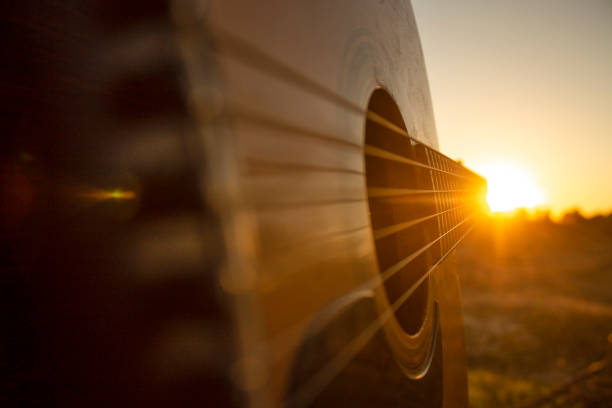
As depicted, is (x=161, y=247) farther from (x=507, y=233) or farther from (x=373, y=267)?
(x=507, y=233)

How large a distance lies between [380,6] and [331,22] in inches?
15.6

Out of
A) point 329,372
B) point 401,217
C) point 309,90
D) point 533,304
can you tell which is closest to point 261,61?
point 309,90

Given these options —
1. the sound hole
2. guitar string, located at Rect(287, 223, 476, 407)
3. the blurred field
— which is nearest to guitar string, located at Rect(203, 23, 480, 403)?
guitar string, located at Rect(287, 223, 476, 407)

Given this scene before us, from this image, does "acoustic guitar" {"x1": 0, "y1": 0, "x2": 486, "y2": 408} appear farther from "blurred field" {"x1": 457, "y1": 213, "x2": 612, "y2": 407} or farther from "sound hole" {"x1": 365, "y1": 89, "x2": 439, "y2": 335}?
"blurred field" {"x1": 457, "y1": 213, "x2": 612, "y2": 407}

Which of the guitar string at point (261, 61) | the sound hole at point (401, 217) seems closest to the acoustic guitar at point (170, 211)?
the guitar string at point (261, 61)

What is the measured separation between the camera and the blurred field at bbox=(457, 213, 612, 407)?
4535 mm

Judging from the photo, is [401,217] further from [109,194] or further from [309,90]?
[109,194]

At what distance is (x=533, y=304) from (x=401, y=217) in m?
7.31

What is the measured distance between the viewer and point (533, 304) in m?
6.98

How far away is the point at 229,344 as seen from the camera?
9.9 inches

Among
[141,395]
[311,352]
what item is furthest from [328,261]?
[141,395]

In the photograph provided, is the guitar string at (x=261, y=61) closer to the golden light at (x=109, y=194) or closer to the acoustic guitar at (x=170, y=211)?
the acoustic guitar at (x=170, y=211)

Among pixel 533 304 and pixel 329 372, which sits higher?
pixel 329 372

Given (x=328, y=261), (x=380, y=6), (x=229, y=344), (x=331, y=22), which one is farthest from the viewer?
(x=380, y=6)
